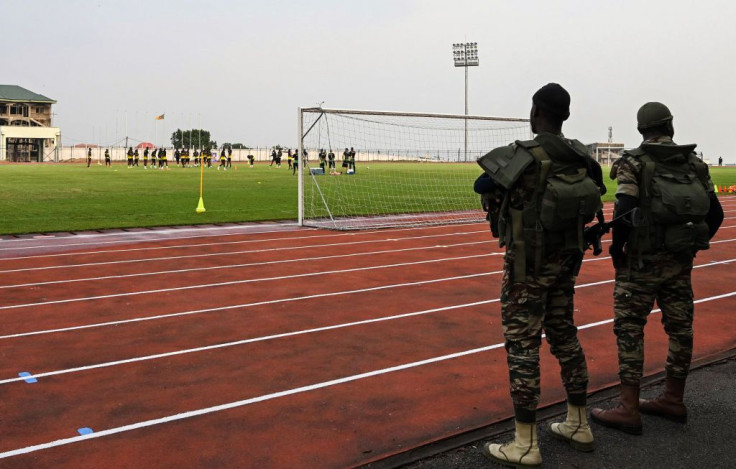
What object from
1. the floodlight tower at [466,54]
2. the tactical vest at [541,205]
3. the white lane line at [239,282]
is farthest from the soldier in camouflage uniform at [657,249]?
the floodlight tower at [466,54]

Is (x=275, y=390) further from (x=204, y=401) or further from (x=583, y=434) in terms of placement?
(x=583, y=434)

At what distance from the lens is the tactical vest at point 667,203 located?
4.22m

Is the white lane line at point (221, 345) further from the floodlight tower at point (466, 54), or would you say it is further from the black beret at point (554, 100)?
the floodlight tower at point (466, 54)

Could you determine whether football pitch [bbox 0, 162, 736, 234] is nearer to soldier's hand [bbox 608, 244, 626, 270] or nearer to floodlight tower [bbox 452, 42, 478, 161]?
soldier's hand [bbox 608, 244, 626, 270]

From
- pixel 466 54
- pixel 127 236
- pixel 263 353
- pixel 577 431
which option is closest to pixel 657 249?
pixel 577 431

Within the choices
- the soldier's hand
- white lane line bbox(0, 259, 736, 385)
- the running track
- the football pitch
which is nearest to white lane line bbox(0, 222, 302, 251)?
the football pitch

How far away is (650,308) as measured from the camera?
14.0 feet

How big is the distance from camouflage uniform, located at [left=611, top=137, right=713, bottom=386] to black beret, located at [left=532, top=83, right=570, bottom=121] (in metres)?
0.74

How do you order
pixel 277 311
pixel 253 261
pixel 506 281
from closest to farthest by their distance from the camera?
pixel 506 281 < pixel 277 311 < pixel 253 261

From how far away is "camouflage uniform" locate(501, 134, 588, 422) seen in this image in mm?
3654

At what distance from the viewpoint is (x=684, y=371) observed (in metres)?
4.35

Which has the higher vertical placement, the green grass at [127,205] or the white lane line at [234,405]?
the green grass at [127,205]

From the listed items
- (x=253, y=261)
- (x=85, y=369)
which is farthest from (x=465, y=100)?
(x=85, y=369)

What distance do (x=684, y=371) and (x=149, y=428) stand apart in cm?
321
